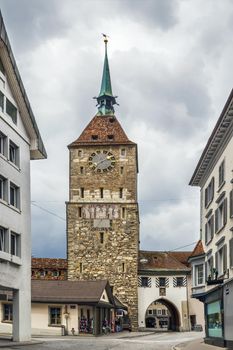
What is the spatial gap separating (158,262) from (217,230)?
2043 inches

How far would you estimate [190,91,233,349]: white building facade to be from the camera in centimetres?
2978

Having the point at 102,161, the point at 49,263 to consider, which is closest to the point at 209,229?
the point at 102,161

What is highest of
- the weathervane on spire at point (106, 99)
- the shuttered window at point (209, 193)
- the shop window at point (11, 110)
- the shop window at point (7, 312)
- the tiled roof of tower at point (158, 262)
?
the weathervane on spire at point (106, 99)

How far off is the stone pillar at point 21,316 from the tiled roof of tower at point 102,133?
51030 millimetres

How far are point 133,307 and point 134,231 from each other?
885cm

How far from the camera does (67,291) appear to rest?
54938 millimetres

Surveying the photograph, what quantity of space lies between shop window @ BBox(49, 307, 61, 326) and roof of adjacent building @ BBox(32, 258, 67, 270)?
2905 cm

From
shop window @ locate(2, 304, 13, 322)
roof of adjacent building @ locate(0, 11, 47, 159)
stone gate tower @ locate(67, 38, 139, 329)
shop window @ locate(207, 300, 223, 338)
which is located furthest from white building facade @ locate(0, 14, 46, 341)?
stone gate tower @ locate(67, 38, 139, 329)

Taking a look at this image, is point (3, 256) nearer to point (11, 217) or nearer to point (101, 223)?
point (11, 217)

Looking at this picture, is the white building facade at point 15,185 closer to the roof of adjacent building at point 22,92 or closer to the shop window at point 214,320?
the roof of adjacent building at point 22,92

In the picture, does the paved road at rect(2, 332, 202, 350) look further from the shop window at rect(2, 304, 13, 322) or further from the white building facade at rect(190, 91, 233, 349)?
the shop window at rect(2, 304, 13, 322)

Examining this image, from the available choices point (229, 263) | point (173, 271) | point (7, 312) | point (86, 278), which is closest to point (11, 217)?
point (229, 263)

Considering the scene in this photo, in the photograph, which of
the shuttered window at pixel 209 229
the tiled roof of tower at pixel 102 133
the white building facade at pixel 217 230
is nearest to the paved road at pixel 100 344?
the white building facade at pixel 217 230

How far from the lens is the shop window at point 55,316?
5288 centimetres
